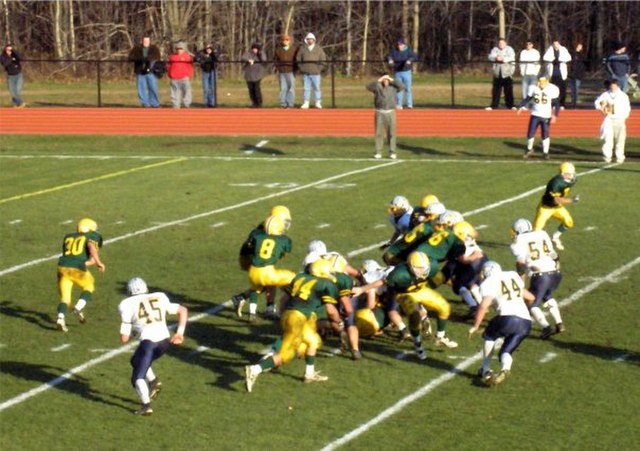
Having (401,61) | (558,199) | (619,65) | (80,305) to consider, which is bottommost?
(80,305)

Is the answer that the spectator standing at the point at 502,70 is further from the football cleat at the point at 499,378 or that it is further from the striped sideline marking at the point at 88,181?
the football cleat at the point at 499,378

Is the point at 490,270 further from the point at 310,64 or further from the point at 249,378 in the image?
the point at 310,64

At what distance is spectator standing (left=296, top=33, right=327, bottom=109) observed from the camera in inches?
1375

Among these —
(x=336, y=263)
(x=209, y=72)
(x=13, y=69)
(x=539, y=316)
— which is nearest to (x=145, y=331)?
(x=336, y=263)

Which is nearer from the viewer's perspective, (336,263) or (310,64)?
(336,263)

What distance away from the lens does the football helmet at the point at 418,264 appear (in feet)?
47.9

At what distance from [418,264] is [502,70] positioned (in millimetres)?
20677

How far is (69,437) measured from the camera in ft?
41.5

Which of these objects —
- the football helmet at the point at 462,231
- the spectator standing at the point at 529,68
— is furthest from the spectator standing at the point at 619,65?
the football helmet at the point at 462,231

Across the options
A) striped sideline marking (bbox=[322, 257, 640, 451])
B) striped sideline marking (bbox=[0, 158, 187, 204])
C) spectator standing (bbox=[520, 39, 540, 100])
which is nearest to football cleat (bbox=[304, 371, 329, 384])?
striped sideline marking (bbox=[322, 257, 640, 451])

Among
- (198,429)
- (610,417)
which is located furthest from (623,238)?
(198,429)

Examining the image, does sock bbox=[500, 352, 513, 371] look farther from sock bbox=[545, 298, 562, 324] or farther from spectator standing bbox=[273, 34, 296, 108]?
spectator standing bbox=[273, 34, 296, 108]

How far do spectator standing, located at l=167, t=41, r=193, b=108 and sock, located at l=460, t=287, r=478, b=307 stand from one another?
20157mm

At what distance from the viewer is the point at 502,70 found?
34.6 m
